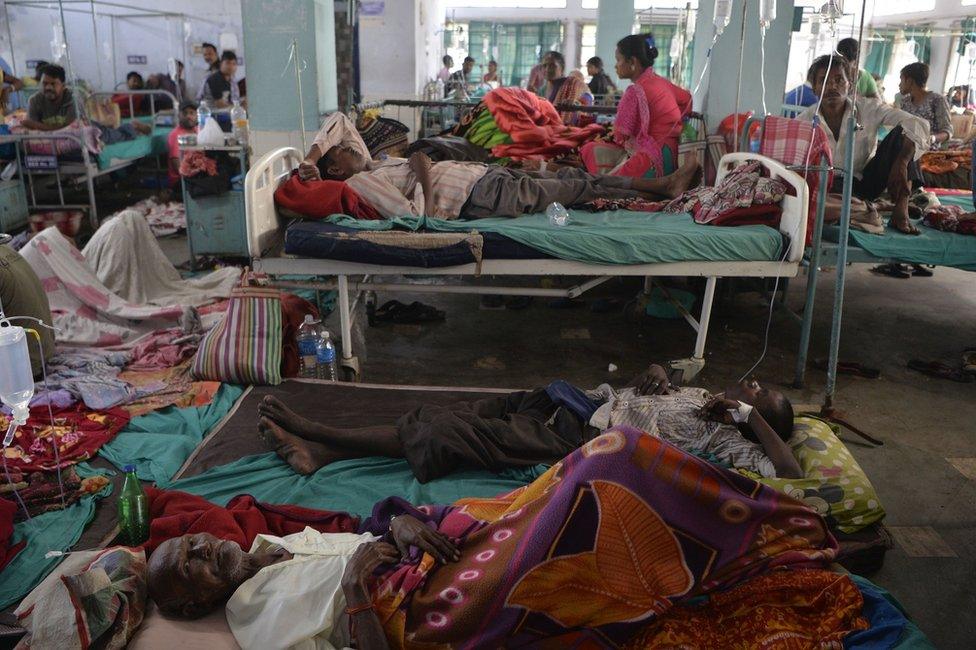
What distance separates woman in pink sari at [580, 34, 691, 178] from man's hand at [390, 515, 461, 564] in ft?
13.1

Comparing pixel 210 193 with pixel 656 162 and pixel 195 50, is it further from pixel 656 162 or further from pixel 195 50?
pixel 195 50

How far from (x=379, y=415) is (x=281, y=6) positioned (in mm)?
3666

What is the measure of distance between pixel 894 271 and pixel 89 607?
7372 mm

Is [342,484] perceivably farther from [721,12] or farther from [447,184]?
[721,12]

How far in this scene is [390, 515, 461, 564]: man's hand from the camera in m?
2.09

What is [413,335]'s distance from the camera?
5.54 meters

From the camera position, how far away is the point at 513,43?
19.0 metres

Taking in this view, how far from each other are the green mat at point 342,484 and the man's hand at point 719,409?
694mm

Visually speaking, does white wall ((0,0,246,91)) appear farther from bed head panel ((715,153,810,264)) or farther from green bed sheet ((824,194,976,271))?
green bed sheet ((824,194,976,271))

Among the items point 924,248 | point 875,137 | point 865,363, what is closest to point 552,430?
point 865,363

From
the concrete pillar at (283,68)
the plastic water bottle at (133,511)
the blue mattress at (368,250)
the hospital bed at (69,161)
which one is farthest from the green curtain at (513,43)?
the plastic water bottle at (133,511)

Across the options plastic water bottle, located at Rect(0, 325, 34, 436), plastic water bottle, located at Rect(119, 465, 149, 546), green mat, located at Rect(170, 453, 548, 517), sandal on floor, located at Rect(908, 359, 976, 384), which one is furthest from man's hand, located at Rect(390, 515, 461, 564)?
sandal on floor, located at Rect(908, 359, 976, 384)

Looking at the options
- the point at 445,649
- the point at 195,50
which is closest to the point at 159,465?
the point at 445,649

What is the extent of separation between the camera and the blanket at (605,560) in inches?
78.1
